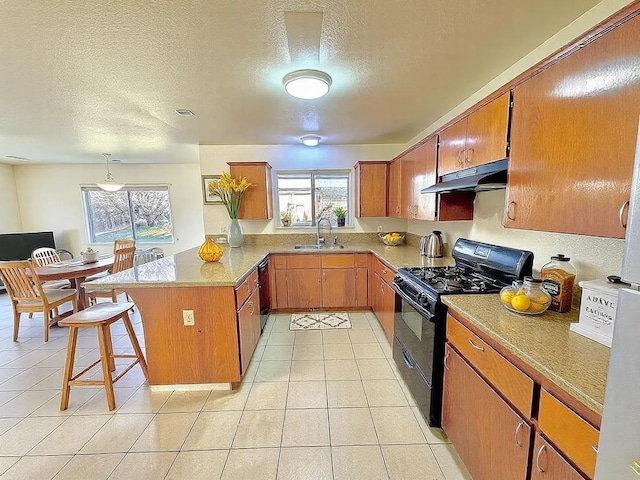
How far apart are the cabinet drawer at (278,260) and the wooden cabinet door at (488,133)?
234 cm

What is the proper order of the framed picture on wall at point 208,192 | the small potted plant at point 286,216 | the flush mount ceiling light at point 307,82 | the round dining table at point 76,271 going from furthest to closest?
the small potted plant at point 286,216
the framed picture on wall at point 208,192
the round dining table at point 76,271
the flush mount ceiling light at point 307,82

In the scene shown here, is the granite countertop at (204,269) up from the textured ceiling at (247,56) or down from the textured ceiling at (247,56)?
down

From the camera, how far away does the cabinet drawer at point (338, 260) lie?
3.55 meters

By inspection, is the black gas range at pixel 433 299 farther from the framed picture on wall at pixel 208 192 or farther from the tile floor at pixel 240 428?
the framed picture on wall at pixel 208 192

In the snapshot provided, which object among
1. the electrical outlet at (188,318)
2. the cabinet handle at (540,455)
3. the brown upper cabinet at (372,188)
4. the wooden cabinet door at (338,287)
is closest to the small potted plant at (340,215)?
the brown upper cabinet at (372,188)

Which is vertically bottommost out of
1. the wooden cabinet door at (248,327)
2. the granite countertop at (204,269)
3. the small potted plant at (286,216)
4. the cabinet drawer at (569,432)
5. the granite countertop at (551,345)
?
the wooden cabinet door at (248,327)

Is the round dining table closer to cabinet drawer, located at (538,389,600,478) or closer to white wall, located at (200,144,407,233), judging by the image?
white wall, located at (200,144,407,233)

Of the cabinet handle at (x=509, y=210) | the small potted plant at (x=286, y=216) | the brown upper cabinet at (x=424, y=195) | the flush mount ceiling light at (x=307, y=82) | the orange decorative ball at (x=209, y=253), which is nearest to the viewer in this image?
the cabinet handle at (x=509, y=210)

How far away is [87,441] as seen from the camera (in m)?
1.71

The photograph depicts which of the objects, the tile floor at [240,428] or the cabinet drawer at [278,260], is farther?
the cabinet drawer at [278,260]

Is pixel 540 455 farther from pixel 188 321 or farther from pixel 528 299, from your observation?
pixel 188 321

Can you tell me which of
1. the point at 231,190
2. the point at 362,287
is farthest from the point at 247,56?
the point at 362,287

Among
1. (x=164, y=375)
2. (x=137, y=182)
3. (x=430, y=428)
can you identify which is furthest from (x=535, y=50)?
(x=137, y=182)

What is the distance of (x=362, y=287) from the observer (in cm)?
362
